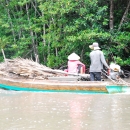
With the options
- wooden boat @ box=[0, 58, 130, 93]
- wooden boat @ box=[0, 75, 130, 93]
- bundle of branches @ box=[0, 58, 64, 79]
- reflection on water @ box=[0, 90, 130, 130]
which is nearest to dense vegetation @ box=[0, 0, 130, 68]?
bundle of branches @ box=[0, 58, 64, 79]

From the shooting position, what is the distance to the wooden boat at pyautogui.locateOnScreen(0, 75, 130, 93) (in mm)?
12141

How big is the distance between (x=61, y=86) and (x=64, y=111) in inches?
118

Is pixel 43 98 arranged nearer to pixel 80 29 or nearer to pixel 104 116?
pixel 104 116

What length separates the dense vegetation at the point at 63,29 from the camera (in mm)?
16719

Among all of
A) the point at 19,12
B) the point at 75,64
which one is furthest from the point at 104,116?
the point at 19,12

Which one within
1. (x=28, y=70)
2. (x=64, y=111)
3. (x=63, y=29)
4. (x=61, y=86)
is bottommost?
(x=64, y=111)

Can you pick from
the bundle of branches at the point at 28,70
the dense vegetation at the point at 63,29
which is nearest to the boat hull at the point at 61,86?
the bundle of branches at the point at 28,70

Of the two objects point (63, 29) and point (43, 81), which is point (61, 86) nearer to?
point (43, 81)

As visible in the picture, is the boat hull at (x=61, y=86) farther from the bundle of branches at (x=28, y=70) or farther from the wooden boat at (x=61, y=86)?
the bundle of branches at (x=28, y=70)

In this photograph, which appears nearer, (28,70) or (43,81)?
(43,81)

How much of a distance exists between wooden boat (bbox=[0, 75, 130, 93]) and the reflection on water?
22 cm

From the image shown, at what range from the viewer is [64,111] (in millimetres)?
9492

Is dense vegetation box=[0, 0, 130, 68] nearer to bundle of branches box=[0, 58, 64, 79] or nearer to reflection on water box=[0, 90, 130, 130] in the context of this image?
bundle of branches box=[0, 58, 64, 79]

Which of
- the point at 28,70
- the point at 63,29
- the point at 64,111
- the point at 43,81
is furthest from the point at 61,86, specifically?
the point at 63,29
